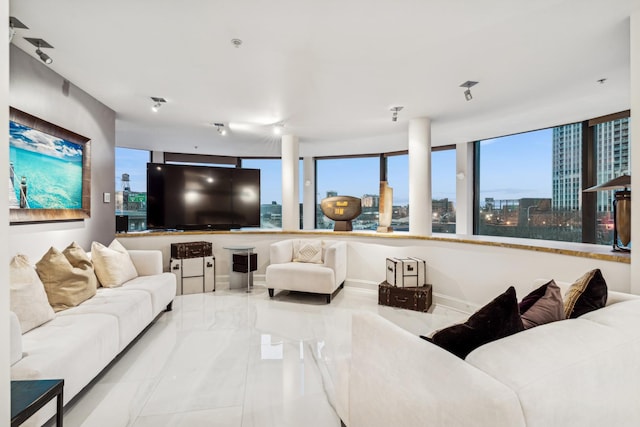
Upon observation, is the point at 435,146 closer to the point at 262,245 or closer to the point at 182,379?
the point at 262,245

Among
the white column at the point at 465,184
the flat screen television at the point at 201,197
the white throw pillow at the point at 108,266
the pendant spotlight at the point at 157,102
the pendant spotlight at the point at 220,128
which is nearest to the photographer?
the white throw pillow at the point at 108,266

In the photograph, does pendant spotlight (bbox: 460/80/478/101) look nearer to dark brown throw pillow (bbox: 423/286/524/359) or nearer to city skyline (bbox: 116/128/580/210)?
city skyline (bbox: 116/128/580/210)

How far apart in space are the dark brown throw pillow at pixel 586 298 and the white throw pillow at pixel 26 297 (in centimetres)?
301

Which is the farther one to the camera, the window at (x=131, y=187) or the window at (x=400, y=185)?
the window at (x=400, y=185)

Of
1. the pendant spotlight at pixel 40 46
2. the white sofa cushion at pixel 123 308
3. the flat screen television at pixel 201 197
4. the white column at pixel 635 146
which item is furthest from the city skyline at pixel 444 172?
the white sofa cushion at pixel 123 308

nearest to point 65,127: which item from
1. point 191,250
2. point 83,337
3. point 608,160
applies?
point 191,250

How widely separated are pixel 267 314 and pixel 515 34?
3455 millimetres

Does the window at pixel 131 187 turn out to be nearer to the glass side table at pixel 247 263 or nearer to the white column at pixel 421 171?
the glass side table at pixel 247 263

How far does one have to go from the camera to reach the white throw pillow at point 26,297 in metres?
1.93

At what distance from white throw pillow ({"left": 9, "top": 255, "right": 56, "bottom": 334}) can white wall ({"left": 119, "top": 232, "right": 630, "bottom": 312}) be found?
7.65 ft

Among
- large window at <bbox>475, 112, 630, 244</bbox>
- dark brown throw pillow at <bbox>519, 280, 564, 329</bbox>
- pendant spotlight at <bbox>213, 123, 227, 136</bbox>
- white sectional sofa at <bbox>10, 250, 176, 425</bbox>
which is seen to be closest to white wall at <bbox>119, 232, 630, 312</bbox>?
dark brown throw pillow at <bbox>519, 280, 564, 329</bbox>

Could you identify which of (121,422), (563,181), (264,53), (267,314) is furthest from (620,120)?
(121,422)

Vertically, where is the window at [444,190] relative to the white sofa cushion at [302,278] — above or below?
above

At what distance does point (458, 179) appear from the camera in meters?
5.69
